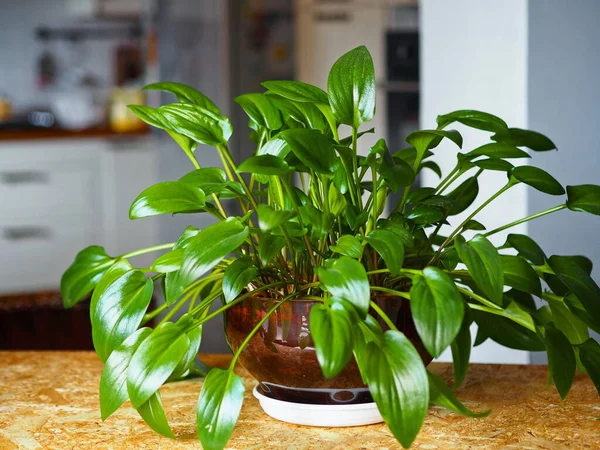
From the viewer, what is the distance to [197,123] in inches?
35.1

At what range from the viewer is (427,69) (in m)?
1.81

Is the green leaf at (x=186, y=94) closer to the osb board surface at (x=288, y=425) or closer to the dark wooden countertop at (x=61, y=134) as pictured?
the osb board surface at (x=288, y=425)

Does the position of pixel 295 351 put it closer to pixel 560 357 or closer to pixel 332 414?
pixel 332 414

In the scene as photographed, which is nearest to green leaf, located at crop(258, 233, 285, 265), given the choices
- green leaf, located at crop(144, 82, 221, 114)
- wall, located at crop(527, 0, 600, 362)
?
green leaf, located at crop(144, 82, 221, 114)

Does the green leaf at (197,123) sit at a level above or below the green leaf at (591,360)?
above

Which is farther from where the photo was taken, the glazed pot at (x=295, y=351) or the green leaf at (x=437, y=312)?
the glazed pot at (x=295, y=351)

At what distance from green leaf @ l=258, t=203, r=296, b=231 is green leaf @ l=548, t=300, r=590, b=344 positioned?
368 millimetres

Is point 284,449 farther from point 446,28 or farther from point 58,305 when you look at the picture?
point 58,305

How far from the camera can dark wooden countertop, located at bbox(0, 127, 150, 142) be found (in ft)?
12.7

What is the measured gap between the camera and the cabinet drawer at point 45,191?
3.87m

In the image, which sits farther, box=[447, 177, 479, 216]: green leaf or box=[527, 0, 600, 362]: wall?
box=[527, 0, 600, 362]: wall

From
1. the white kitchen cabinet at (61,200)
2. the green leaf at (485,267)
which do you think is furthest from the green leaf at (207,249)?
the white kitchen cabinet at (61,200)

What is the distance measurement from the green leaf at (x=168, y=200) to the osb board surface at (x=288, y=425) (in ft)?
0.77

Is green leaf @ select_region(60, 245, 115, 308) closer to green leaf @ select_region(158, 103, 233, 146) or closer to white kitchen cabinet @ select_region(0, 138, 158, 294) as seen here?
green leaf @ select_region(158, 103, 233, 146)
